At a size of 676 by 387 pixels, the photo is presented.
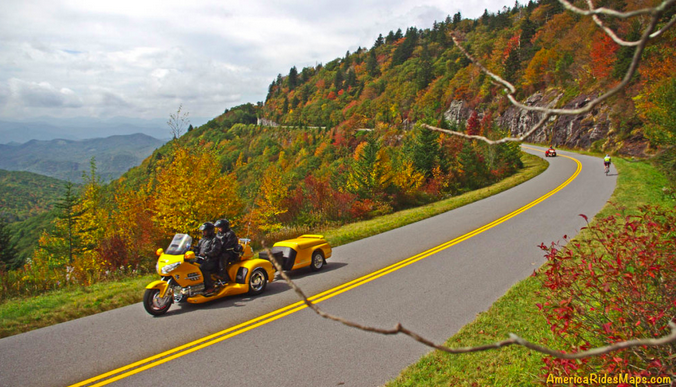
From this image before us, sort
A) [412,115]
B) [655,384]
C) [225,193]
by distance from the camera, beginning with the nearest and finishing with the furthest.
A: 1. [655,384]
2. [225,193]
3. [412,115]

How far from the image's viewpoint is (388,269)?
32.4ft

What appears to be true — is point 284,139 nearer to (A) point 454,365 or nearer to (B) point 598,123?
(B) point 598,123

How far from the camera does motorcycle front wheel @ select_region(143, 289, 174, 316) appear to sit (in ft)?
23.4

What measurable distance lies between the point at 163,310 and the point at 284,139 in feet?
463

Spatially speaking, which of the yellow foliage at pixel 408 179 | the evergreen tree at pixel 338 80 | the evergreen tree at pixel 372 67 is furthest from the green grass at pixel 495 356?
the evergreen tree at pixel 338 80

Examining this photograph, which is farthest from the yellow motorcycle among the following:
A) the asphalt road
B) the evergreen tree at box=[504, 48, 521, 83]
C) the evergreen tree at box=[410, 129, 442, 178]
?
the evergreen tree at box=[504, 48, 521, 83]

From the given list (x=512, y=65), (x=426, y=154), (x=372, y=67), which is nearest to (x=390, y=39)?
(x=372, y=67)

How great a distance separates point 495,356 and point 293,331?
3.09 metres

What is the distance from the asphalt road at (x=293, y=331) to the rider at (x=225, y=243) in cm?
81

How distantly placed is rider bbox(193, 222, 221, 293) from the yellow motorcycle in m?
0.10

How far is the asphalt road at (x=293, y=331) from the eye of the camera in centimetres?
520

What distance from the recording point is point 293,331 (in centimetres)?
638

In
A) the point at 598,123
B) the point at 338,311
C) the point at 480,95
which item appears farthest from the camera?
the point at 480,95

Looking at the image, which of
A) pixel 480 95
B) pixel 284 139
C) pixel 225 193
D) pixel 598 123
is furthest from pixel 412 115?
pixel 225 193
